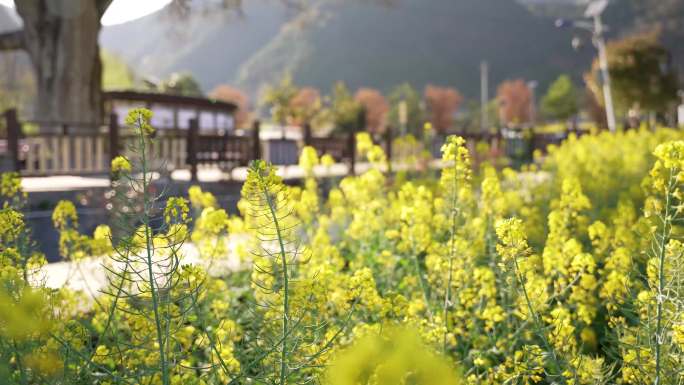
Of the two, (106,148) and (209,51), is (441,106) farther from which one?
(209,51)

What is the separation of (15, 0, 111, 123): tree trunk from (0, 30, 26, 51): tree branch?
506mm

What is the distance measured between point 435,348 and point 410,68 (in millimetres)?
150534

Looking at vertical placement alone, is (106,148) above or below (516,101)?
below

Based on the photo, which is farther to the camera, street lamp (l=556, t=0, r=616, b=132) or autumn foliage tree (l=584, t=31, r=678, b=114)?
autumn foliage tree (l=584, t=31, r=678, b=114)

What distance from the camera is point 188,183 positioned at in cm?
1265

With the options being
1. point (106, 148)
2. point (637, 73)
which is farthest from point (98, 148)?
point (637, 73)

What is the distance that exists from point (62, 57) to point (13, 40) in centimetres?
181

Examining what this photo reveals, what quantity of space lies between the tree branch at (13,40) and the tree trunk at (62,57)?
506 millimetres

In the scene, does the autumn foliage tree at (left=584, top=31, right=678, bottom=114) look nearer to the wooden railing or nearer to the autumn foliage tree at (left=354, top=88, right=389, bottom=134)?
the wooden railing

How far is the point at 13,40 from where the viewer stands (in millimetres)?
14383

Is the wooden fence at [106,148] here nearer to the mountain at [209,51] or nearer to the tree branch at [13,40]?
the tree branch at [13,40]

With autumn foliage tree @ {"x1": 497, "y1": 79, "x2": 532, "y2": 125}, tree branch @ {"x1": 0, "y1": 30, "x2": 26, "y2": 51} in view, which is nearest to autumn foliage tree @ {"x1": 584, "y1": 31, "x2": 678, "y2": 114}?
tree branch @ {"x1": 0, "y1": 30, "x2": 26, "y2": 51}

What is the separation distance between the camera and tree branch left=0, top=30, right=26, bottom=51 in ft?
47.1

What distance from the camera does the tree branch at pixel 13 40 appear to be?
14352 millimetres
